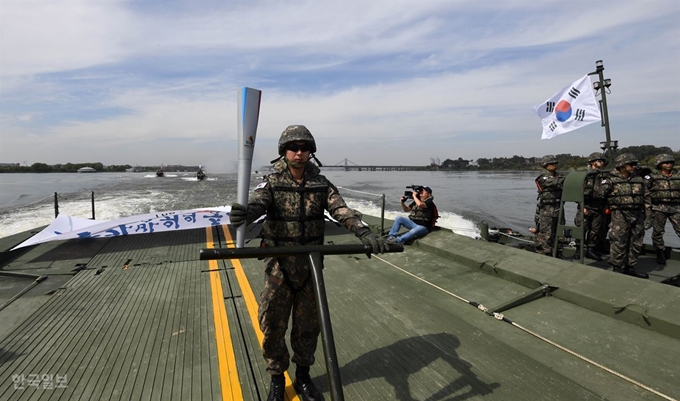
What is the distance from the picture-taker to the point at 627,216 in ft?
21.3

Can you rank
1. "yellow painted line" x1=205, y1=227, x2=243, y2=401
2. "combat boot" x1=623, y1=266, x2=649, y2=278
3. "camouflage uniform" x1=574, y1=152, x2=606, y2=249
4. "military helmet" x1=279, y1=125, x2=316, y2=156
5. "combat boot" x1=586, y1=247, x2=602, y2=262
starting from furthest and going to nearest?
"camouflage uniform" x1=574, y1=152, x2=606, y2=249 → "combat boot" x1=586, y1=247, x2=602, y2=262 → "combat boot" x1=623, y1=266, x2=649, y2=278 → "yellow painted line" x1=205, y1=227, x2=243, y2=401 → "military helmet" x1=279, y1=125, x2=316, y2=156

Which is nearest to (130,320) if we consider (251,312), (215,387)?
(251,312)

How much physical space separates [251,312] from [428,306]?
2.48m

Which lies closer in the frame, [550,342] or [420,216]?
[550,342]

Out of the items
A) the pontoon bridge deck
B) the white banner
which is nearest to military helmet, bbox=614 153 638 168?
the pontoon bridge deck

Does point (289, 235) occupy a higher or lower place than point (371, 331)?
higher

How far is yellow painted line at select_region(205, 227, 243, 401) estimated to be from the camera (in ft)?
9.82

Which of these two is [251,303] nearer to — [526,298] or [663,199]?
[526,298]

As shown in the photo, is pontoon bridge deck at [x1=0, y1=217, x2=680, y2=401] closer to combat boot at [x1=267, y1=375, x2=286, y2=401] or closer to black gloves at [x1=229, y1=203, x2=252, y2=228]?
combat boot at [x1=267, y1=375, x2=286, y2=401]

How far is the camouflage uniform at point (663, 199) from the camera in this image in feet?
25.1

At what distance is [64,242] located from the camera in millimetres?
8227

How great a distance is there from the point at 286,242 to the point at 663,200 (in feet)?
31.0

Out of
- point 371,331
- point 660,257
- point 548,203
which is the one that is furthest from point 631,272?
point 371,331

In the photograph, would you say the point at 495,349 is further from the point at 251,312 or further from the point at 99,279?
the point at 99,279
